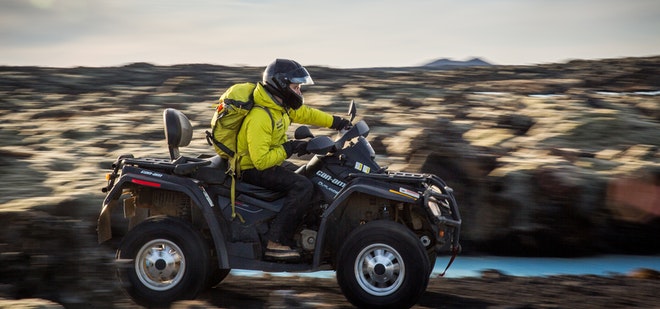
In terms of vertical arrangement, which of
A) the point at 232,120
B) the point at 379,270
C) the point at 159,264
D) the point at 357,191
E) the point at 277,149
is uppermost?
the point at 232,120

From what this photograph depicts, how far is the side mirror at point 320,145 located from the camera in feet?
25.4

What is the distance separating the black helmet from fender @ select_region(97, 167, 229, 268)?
3.85ft

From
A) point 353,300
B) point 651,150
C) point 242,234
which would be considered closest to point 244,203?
point 242,234

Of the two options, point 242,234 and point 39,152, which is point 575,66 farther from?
point 242,234

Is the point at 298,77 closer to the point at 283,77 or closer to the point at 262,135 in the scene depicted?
the point at 283,77

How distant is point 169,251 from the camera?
8.04 m

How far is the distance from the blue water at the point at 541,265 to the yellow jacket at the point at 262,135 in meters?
2.06

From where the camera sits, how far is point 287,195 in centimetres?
802

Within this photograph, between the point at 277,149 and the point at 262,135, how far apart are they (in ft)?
0.63

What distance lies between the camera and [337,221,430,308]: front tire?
24.6 ft

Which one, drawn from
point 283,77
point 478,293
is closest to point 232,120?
point 283,77

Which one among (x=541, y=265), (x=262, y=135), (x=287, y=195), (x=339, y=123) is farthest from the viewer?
(x=541, y=265)

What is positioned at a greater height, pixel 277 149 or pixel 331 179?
pixel 277 149

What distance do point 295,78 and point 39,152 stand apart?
27.0ft
